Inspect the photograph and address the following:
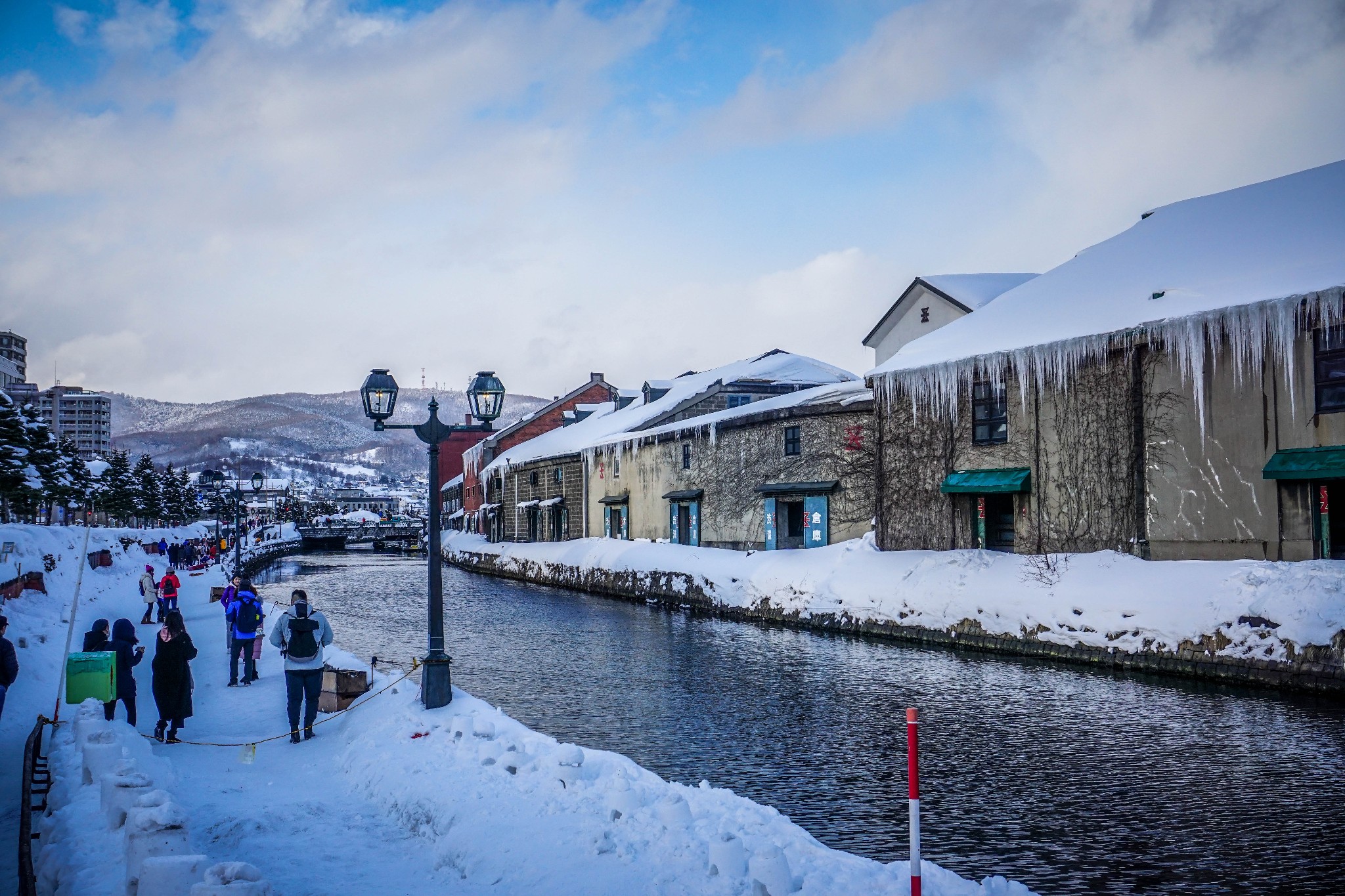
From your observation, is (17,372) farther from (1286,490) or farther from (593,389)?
(1286,490)

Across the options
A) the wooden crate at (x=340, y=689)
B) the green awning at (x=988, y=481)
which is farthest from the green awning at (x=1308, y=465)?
the wooden crate at (x=340, y=689)

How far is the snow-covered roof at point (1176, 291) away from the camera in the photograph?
1877cm

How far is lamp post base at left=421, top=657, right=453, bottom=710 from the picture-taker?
1116 cm

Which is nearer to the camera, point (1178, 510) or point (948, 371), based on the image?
point (1178, 510)

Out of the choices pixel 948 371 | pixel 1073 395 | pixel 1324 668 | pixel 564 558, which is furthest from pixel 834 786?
pixel 564 558

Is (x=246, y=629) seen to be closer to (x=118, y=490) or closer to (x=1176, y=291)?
(x=1176, y=291)

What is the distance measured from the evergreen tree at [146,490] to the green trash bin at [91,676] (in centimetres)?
7051

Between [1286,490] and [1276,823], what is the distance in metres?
11.7

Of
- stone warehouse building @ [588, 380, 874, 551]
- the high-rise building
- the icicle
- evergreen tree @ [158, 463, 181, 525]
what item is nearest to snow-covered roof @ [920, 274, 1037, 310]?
stone warehouse building @ [588, 380, 874, 551]

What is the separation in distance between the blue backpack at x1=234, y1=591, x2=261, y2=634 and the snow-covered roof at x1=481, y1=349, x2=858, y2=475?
90.6 ft

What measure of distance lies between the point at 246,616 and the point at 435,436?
15.6 ft

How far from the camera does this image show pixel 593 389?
74.4 meters

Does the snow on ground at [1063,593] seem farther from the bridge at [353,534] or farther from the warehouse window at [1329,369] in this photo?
the bridge at [353,534]


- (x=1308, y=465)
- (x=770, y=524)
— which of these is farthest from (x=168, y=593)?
(x=1308, y=465)
